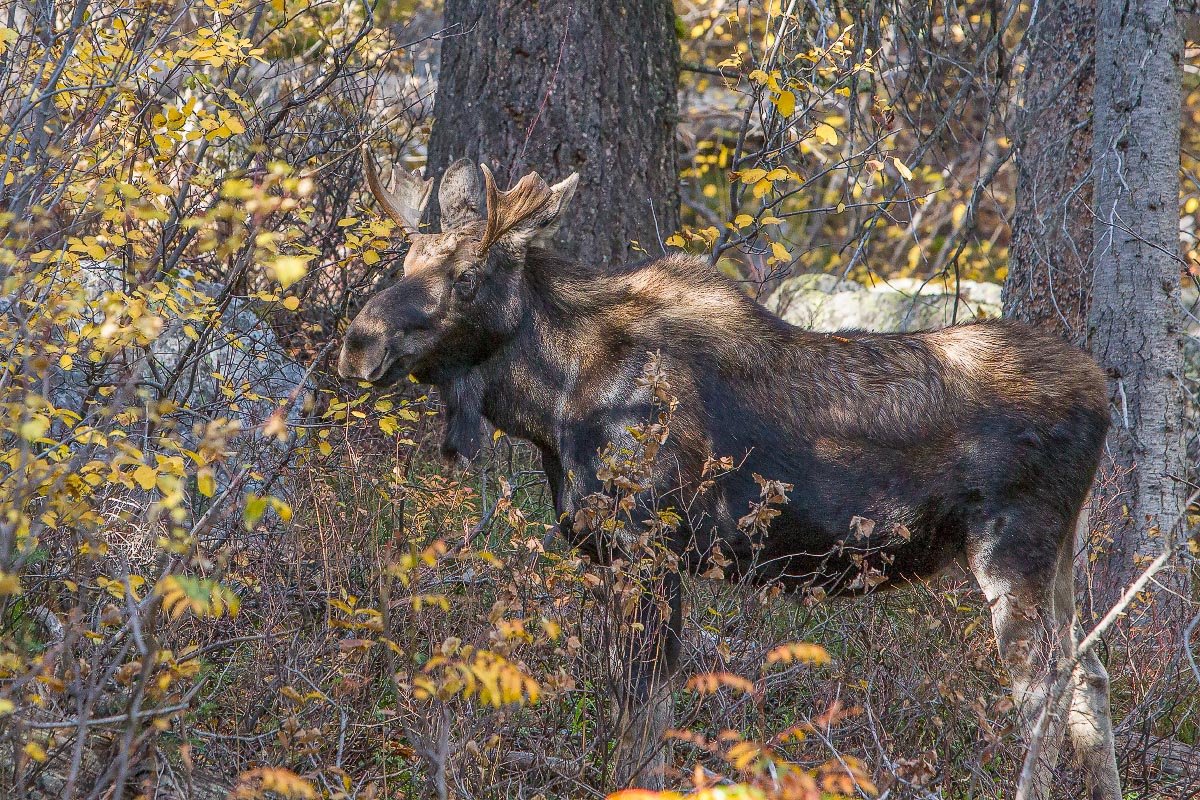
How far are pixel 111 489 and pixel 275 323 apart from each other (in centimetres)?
240

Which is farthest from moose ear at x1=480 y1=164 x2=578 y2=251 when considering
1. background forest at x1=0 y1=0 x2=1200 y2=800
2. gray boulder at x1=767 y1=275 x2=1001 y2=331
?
gray boulder at x1=767 y1=275 x2=1001 y2=331

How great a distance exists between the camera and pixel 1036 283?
22.6ft

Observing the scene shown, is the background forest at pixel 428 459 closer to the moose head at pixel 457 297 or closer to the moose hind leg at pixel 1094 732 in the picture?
the moose hind leg at pixel 1094 732

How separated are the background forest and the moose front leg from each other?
11 centimetres

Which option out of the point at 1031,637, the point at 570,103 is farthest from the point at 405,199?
the point at 1031,637

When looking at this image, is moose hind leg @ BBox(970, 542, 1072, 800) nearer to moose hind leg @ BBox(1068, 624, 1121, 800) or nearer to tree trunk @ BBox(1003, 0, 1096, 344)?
moose hind leg @ BBox(1068, 624, 1121, 800)

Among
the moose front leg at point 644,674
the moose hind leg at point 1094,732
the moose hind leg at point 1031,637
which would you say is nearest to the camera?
the moose front leg at point 644,674

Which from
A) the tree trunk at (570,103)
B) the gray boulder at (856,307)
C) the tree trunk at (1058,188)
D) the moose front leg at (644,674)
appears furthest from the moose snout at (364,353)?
the gray boulder at (856,307)

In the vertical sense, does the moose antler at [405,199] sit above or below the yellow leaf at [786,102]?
below

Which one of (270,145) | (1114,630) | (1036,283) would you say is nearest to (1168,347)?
(1036,283)

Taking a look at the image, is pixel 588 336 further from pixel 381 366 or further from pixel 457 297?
pixel 381 366

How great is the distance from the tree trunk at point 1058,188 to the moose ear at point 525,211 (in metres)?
3.01

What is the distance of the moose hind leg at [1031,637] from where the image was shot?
444 centimetres

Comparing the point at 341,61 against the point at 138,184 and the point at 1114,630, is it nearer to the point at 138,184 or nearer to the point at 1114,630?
the point at 138,184
